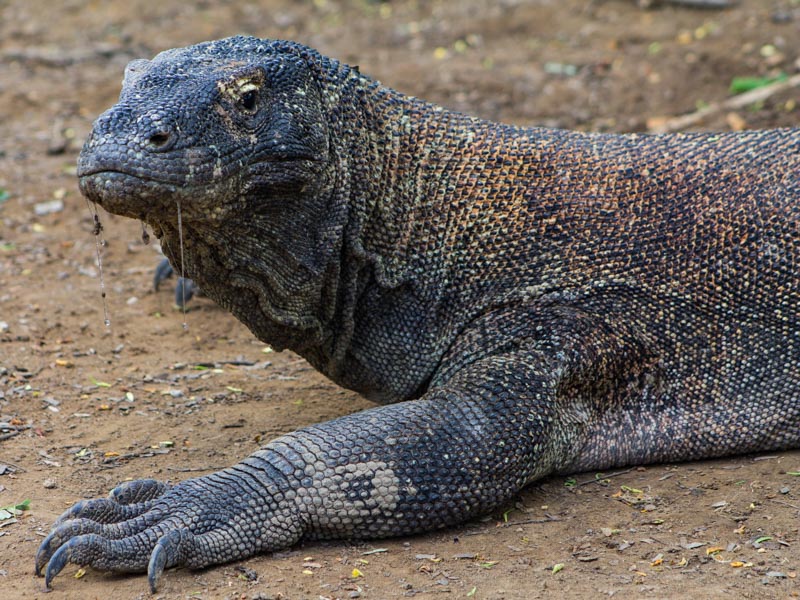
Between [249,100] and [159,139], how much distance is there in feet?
1.69

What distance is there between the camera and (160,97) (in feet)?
14.2

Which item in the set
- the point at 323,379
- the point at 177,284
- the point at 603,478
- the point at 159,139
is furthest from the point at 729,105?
the point at 159,139

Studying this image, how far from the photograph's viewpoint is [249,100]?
4.56 m

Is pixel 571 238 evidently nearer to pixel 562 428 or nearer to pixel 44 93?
pixel 562 428

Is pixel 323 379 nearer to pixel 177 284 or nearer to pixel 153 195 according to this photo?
pixel 177 284

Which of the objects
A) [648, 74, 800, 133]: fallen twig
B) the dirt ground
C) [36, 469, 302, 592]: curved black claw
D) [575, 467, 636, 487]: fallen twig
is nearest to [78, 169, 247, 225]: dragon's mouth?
[36, 469, 302, 592]: curved black claw

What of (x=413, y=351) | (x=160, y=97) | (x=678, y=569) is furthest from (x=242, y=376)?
(x=678, y=569)

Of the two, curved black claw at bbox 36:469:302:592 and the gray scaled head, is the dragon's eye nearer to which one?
the gray scaled head

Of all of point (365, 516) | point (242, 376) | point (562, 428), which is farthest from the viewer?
point (242, 376)

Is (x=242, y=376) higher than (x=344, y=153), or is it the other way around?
(x=344, y=153)

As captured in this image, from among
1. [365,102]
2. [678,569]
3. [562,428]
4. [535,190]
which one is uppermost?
[365,102]

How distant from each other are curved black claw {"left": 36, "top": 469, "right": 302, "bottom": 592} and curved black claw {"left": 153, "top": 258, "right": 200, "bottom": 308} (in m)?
2.68

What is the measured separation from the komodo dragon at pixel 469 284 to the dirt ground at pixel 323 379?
0.24m

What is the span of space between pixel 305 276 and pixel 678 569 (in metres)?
2.06
